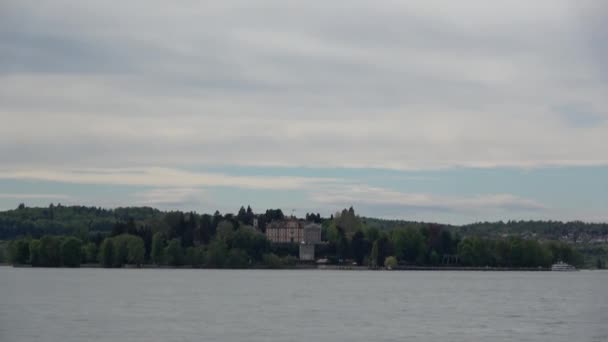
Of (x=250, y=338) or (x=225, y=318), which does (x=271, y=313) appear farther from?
(x=250, y=338)

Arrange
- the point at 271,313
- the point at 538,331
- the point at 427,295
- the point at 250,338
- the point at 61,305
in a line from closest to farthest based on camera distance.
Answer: the point at 250,338 < the point at 538,331 < the point at 271,313 < the point at 61,305 < the point at 427,295

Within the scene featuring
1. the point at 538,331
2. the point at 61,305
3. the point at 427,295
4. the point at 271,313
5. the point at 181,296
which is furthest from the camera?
the point at 427,295

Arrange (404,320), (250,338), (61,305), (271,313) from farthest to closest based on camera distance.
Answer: (61,305)
(271,313)
(404,320)
(250,338)

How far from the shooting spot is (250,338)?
203ft

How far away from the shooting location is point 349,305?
93.4 meters

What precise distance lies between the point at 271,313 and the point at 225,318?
608 cm

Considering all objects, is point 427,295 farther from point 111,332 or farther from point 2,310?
point 111,332

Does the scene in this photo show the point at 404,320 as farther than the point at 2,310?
No

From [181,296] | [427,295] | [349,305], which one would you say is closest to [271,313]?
[349,305]

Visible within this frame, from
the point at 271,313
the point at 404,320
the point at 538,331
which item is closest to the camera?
the point at 538,331

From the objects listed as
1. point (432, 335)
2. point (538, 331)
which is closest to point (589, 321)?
point (538, 331)

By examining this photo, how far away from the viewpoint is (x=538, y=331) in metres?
68.1

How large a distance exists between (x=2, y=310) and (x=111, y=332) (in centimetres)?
2244

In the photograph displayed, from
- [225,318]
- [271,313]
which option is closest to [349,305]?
[271,313]
